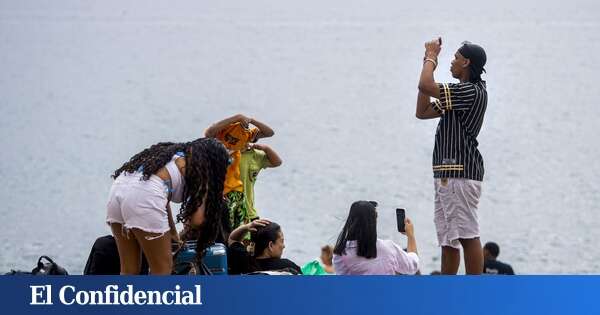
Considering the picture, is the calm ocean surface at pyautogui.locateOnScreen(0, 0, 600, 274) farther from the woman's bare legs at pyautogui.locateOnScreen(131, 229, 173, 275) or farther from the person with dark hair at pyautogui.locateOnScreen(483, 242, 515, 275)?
the woman's bare legs at pyautogui.locateOnScreen(131, 229, 173, 275)

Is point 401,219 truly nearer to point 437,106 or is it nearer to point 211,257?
point 437,106

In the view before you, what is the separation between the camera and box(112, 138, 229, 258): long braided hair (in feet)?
19.8

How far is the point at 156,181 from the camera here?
5980 millimetres

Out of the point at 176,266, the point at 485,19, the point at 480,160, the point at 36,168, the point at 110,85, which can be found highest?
the point at 485,19

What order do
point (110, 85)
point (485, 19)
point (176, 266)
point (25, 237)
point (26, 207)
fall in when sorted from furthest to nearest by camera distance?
point (485, 19), point (110, 85), point (26, 207), point (25, 237), point (176, 266)

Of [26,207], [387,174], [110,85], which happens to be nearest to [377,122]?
[387,174]

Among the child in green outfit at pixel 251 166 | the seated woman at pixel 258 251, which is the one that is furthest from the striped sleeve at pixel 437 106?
the child in green outfit at pixel 251 166

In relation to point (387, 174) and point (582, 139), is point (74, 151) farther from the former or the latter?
point (582, 139)

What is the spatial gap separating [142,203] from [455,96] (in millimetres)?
1690

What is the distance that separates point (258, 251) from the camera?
22.9 feet

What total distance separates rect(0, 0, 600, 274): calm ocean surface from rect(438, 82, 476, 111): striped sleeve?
1199 cm

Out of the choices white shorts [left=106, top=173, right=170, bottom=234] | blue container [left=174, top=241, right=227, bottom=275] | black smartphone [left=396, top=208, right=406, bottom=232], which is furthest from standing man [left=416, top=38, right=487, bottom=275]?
white shorts [left=106, top=173, right=170, bottom=234]

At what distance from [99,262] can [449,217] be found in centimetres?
178

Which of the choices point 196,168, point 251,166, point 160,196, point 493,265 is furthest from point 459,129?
point 493,265
